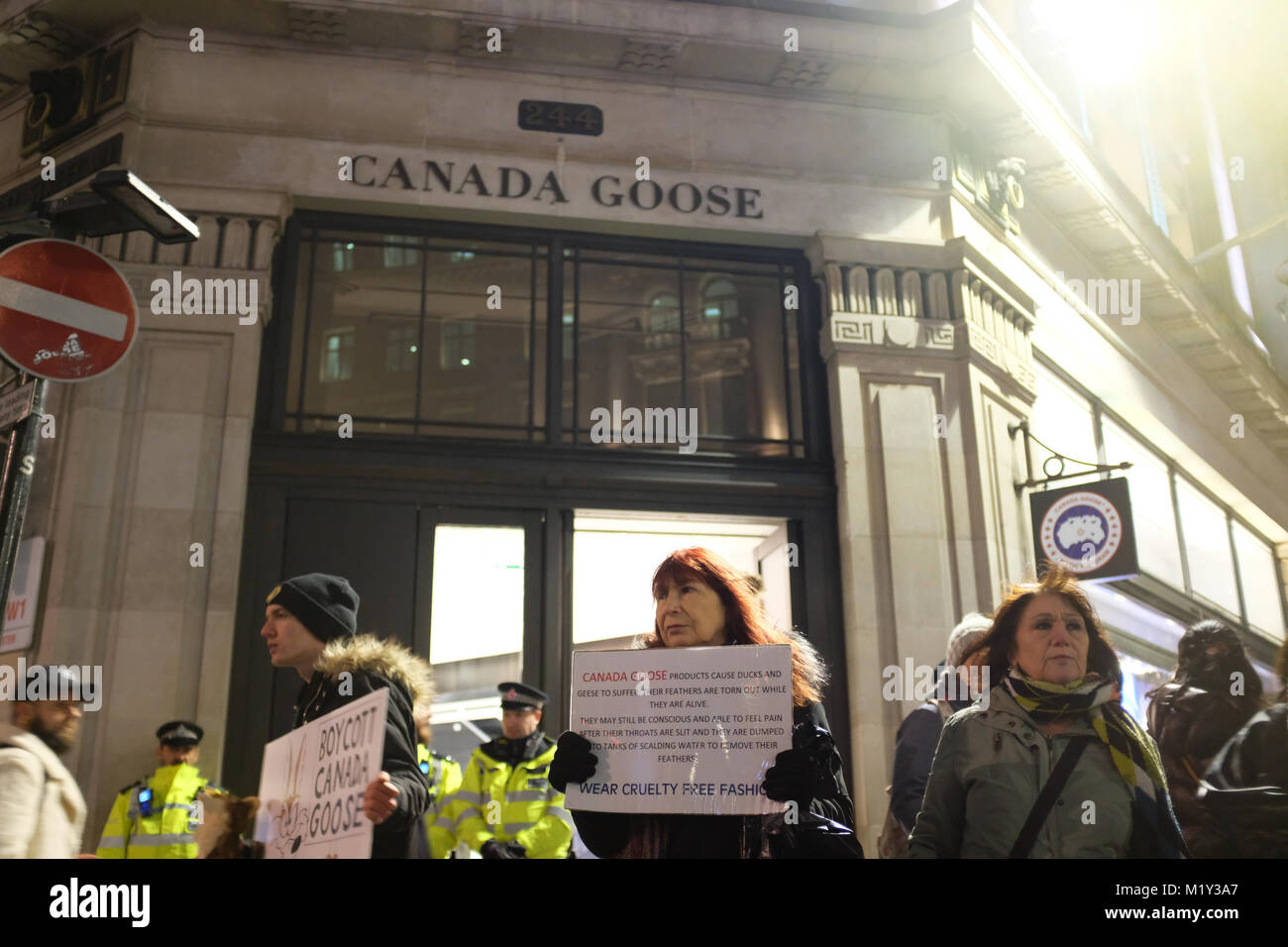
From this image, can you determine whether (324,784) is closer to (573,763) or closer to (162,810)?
(573,763)

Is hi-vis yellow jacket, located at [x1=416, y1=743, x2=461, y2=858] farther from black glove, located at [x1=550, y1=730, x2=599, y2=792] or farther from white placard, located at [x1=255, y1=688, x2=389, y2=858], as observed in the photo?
black glove, located at [x1=550, y1=730, x2=599, y2=792]

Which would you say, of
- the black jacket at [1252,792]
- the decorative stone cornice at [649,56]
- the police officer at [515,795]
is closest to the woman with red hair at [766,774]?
the black jacket at [1252,792]

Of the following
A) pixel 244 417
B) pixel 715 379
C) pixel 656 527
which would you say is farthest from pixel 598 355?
pixel 244 417

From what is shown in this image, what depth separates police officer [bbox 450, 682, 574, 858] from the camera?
722 centimetres

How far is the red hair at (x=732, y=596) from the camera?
13.4 feet

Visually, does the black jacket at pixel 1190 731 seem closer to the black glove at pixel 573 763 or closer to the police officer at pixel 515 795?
the black glove at pixel 573 763

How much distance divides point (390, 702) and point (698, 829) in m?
1.23

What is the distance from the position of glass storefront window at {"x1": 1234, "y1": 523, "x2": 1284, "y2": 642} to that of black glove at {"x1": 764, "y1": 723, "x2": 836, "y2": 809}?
1439 cm

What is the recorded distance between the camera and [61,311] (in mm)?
6086

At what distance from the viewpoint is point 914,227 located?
10094mm

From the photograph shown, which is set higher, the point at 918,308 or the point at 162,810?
the point at 918,308

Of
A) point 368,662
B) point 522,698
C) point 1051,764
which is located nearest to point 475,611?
point 522,698

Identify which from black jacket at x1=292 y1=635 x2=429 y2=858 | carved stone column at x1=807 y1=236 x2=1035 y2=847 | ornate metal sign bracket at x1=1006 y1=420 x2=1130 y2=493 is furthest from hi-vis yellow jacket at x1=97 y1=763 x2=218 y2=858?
ornate metal sign bracket at x1=1006 y1=420 x2=1130 y2=493

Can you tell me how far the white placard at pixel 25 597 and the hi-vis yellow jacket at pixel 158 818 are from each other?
137 centimetres
